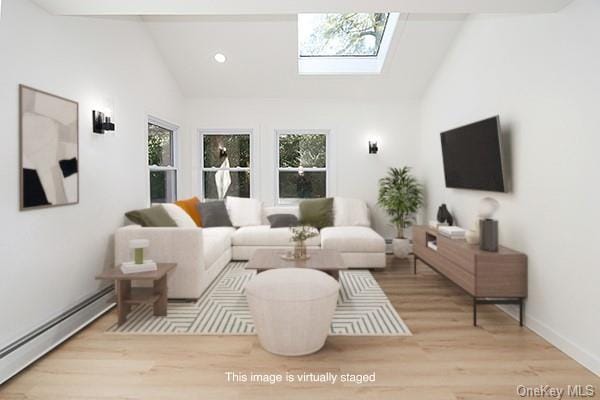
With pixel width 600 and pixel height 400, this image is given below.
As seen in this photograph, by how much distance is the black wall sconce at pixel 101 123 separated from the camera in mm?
3436

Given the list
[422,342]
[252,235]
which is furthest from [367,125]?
[422,342]

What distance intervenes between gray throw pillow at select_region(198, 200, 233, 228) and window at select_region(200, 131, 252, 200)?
71 centimetres

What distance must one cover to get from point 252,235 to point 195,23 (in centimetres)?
272

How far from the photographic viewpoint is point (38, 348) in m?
2.64

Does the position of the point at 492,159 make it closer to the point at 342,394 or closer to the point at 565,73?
the point at 565,73

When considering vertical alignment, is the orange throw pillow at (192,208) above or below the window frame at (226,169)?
below

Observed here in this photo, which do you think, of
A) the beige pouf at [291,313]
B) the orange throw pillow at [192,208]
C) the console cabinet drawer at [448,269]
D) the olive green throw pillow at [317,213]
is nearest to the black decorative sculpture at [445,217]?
the console cabinet drawer at [448,269]

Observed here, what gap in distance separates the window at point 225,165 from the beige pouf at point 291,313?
3764 millimetres

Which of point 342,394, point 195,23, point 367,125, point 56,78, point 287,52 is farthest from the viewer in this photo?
point 367,125

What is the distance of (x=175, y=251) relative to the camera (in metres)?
3.61

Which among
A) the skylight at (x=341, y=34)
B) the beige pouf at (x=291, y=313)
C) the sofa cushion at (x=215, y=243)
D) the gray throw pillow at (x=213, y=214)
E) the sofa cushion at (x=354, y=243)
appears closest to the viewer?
the beige pouf at (x=291, y=313)

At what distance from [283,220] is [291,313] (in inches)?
123

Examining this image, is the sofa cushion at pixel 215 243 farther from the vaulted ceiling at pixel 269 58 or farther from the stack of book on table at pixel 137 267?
the vaulted ceiling at pixel 269 58

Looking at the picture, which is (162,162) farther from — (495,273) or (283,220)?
(495,273)
